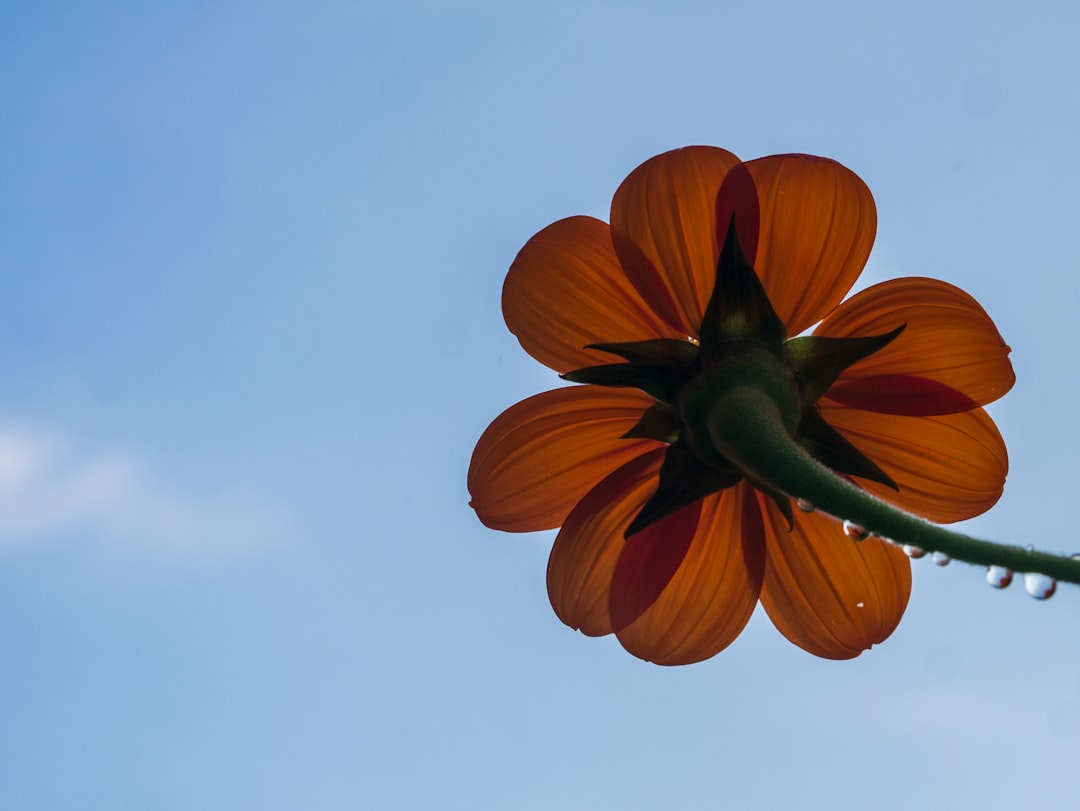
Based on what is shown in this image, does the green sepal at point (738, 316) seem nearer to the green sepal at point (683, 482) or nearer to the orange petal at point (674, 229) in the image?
the orange petal at point (674, 229)

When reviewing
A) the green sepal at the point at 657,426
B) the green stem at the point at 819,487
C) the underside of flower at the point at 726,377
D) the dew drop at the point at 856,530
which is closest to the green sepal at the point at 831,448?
the underside of flower at the point at 726,377

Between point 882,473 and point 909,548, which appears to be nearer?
point 909,548

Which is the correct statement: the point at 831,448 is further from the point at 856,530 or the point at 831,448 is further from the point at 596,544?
the point at 856,530

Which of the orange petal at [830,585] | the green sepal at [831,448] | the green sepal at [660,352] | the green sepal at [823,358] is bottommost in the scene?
the orange petal at [830,585]

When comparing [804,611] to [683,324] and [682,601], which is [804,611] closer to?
[682,601]

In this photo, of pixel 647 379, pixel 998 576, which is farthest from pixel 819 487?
pixel 647 379

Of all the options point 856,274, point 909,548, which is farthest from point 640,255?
point 909,548

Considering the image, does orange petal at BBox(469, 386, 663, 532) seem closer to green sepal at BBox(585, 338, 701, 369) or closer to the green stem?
green sepal at BBox(585, 338, 701, 369)
